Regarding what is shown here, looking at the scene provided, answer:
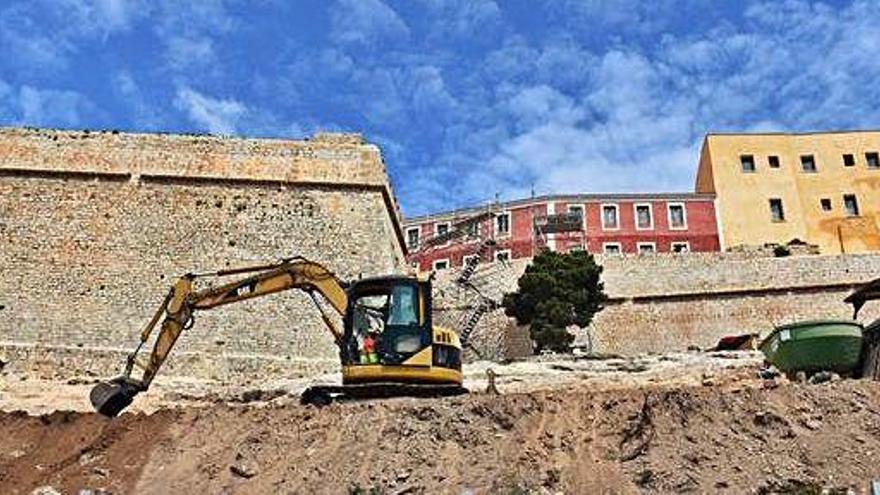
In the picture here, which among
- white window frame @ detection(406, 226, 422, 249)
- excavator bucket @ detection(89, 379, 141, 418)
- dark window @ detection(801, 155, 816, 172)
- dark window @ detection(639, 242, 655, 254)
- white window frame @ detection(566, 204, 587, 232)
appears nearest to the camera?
excavator bucket @ detection(89, 379, 141, 418)

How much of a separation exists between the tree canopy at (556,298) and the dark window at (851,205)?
1503 cm

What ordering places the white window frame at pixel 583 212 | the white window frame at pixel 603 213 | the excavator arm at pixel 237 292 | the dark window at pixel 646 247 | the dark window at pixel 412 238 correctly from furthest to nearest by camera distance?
the dark window at pixel 412 238
the white window frame at pixel 603 213
the white window frame at pixel 583 212
the dark window at pixel 646 247
the excavator arm at pixel 237 292

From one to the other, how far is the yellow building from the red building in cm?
108

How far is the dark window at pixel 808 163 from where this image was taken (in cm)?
4219

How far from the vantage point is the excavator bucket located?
1435cm

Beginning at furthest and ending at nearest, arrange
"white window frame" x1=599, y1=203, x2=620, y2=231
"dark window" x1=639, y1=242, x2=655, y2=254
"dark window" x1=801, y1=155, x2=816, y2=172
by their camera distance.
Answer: "dark window" x1=801, y1=155, x2=816, y2=172 < "white window frame" x1=599, y1=203, x2=620, y2=231 < "dark window" x1=639, y1=242, x2=655, y2=254

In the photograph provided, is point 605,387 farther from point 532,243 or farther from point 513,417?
point 532,243

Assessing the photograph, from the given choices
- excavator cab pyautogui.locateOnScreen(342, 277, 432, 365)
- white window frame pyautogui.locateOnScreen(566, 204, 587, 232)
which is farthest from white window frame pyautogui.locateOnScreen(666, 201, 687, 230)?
excavator cab pyautogui.locateOnScreen(342, 277, 432, 365)

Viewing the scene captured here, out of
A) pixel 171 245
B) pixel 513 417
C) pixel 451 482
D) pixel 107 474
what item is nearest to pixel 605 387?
pixel 513 417

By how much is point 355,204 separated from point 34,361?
8.89 metres

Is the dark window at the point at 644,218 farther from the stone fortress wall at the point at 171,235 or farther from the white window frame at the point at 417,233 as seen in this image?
the stone fortress wall at the point at 171,235

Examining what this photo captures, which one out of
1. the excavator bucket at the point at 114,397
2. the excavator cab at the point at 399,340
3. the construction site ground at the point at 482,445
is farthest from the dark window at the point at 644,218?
the excavator bucket at the point at 114,397

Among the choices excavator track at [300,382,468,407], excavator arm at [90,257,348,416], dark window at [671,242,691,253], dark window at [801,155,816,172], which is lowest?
excavator track at [300,382,468,407]

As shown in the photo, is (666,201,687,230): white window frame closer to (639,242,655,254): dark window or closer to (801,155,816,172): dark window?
(639,242,655,254): dark window
